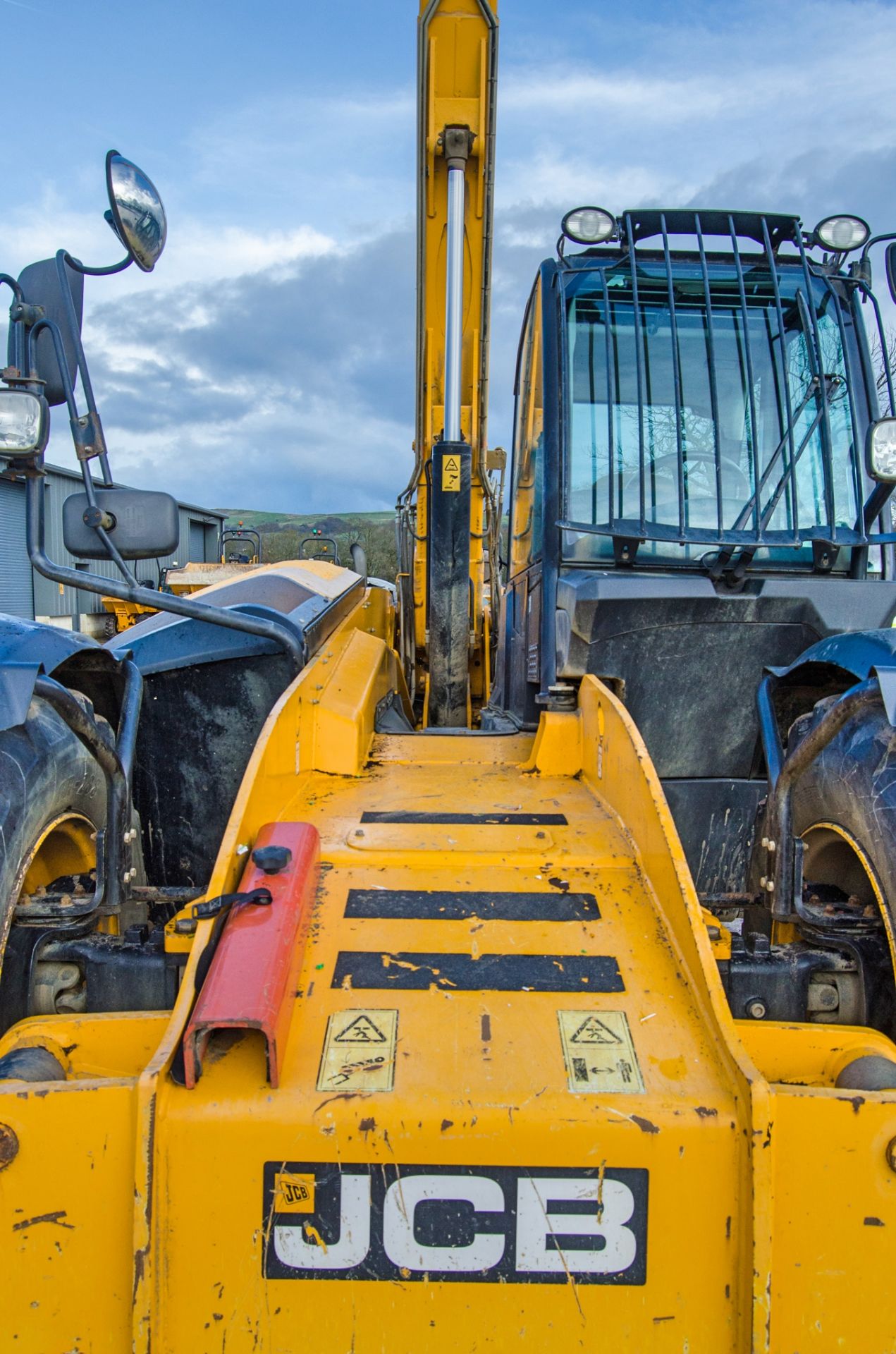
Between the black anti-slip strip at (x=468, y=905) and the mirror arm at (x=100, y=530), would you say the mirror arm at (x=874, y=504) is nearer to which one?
the black anti-slip strip at (x=468, y=905)

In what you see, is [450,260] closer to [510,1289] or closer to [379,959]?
[379,959]

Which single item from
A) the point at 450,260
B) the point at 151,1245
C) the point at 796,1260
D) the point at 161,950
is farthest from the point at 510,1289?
the point at 450,260

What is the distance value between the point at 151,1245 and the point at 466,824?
118cm

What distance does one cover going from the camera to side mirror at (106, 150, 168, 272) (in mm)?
2018

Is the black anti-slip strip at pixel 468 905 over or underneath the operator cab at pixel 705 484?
underneath

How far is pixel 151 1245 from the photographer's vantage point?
4.73 feet

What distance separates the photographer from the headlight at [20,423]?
1.92 meters

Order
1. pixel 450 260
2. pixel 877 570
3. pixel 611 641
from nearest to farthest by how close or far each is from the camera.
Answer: pixel 611 641, pixel 877 570, pixel 450 260

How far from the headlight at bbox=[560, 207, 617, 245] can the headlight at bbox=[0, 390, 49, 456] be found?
2.13 m

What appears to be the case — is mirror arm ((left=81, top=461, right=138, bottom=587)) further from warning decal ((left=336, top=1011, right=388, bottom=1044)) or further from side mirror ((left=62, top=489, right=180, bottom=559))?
warning decal ((left=336, top=1011, right=388, bottom=1044))

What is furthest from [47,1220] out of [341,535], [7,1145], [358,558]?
[341,535]

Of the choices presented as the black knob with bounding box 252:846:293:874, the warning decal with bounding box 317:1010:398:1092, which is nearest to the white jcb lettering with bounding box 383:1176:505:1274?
the warning decal with bounding box 317:1010:398:1092

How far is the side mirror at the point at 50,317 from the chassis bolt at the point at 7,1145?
1.51 m

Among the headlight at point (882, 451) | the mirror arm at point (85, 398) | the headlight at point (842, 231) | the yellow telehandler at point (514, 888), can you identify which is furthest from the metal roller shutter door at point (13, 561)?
the headlight at point (882, 451)
